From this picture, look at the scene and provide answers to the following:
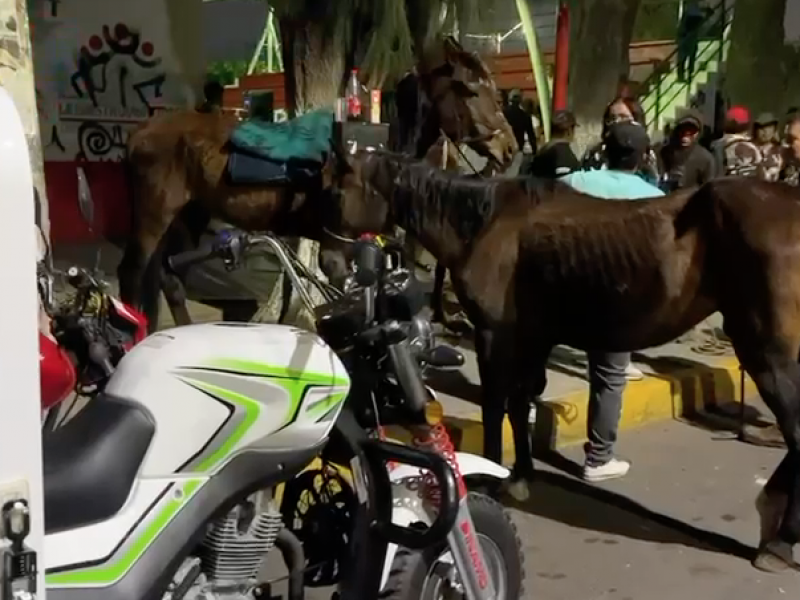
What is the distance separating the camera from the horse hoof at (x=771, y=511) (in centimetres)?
430

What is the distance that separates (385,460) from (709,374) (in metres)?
4.79

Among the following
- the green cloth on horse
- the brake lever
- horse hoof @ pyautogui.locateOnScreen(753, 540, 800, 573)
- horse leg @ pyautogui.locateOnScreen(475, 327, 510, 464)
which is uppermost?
the brake lever

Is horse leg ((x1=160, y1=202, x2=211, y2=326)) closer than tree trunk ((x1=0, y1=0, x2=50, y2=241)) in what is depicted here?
No

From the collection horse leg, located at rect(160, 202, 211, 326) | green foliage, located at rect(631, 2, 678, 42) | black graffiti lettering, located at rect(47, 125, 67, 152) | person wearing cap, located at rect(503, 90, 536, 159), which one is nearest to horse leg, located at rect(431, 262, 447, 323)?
horse leg, located at rect(160, 202, 211, 326)

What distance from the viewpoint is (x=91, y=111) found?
9.43 m

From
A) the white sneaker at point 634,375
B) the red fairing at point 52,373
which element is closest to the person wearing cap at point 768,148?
the white sneaker at point 634,375

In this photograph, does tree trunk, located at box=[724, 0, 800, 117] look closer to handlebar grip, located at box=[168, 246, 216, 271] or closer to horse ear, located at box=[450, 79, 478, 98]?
horse ear, located at box=[450, 79, 478, 98]

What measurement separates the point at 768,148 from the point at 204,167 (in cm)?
509

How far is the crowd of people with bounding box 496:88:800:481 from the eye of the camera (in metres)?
5.31

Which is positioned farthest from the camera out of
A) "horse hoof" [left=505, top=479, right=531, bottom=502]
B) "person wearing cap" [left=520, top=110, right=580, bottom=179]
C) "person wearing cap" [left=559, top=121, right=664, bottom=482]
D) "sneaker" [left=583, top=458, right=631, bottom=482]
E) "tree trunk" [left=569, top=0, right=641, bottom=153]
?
"tree trunk" [left=569, top=0, right=641, bottom=153]

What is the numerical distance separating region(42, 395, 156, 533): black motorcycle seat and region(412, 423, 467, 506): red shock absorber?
0.79 metres

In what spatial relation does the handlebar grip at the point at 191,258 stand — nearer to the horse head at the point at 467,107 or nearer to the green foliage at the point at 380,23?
the horse head at the point at 467,107

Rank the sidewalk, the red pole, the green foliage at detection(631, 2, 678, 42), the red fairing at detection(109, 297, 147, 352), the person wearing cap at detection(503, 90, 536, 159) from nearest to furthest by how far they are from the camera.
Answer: the red fairing at detection(109, 297, 147, 352) → the sidewalk → the person wearing cap at detection(503, 90, 536, 159) → the red pole → the green foliage at detection(631, 2, 678, 42)

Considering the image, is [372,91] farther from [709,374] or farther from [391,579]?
[391,579]
